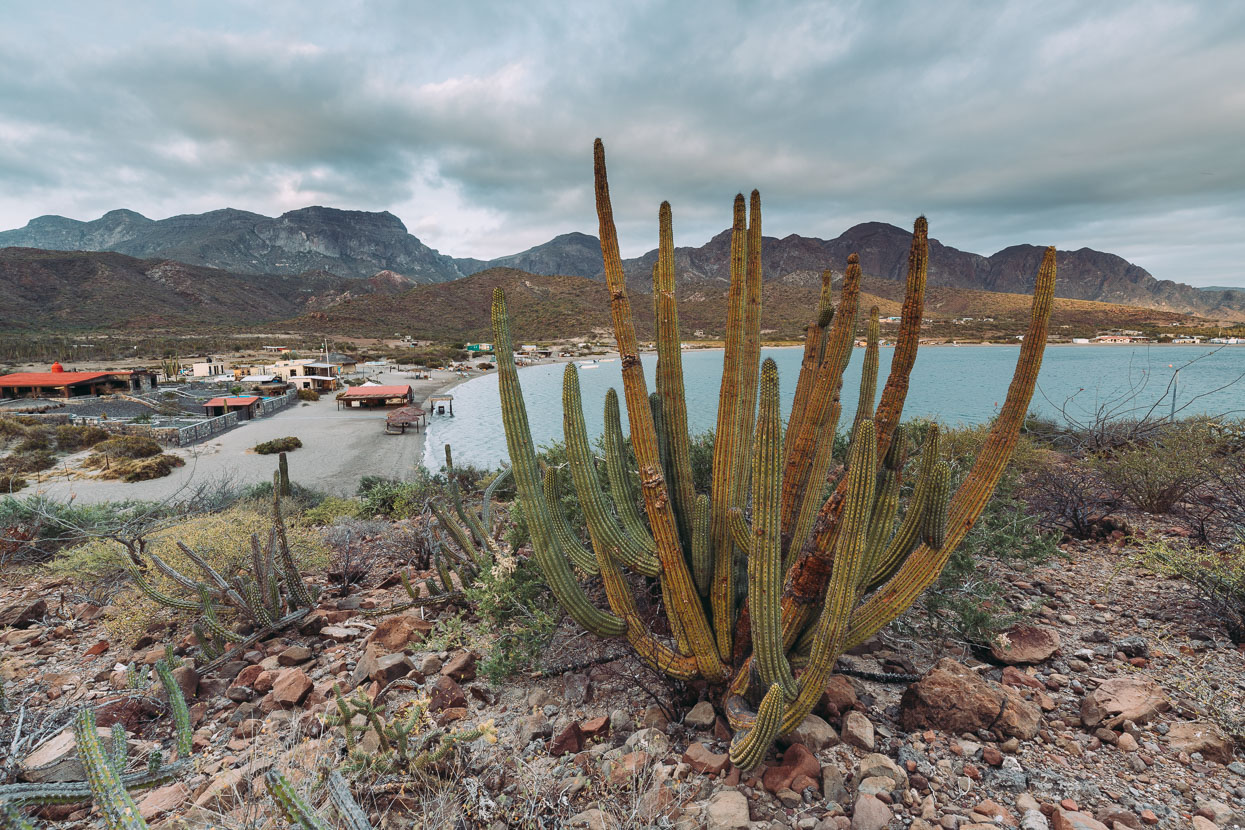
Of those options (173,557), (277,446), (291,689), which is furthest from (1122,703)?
(277,446)

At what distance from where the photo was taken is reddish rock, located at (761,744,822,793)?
7.82 feet

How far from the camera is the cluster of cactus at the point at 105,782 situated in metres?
1.94

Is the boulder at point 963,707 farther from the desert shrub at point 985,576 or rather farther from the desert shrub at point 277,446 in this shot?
the desert shrub at point 277,446

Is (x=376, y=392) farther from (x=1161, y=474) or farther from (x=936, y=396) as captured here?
(x=936, y=396)

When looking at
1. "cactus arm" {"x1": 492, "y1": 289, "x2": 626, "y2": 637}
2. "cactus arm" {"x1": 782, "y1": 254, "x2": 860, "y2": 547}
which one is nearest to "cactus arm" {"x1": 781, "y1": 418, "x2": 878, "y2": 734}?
"cactus arm" {"x1": 782, "y1": 254, "x2": 860, "y2": 547}

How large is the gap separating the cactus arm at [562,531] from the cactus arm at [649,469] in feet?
1.49

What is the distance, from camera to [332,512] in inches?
373

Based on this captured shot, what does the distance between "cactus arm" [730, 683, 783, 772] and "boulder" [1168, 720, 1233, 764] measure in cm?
195

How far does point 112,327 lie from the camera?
82688 mm

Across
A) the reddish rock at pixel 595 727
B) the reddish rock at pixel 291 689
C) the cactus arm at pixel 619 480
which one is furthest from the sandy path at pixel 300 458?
the reddish rock at pixel 595 727

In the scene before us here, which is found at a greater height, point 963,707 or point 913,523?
point 913,523

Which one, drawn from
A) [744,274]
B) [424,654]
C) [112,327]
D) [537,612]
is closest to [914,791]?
[537,612]

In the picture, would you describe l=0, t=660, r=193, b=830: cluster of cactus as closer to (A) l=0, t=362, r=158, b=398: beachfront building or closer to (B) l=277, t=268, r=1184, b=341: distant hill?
(A) l=0, t=362, r=158, b=398: beachfront building

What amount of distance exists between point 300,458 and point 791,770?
23263mm
